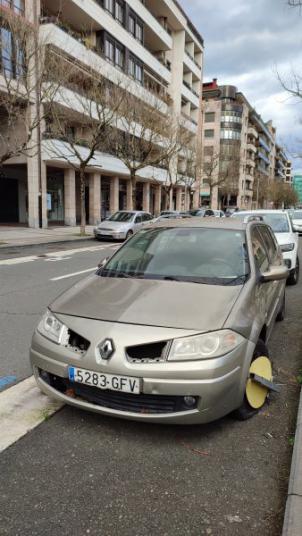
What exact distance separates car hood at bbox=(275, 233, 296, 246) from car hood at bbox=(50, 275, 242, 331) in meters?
5.78

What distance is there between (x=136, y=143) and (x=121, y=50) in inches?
350

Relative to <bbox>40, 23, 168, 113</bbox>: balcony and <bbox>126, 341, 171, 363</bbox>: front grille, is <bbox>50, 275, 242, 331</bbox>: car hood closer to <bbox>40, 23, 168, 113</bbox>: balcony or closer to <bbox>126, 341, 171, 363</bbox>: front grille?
<bbox>126, 341, 171, 363</bbox>: front grille

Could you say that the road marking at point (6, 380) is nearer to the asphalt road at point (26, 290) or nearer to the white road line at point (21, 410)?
the asphalt road at point (26, 290)

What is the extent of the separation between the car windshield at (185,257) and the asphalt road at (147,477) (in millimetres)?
1178

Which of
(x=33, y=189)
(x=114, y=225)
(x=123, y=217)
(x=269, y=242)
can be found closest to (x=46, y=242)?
(x=114, y=225)

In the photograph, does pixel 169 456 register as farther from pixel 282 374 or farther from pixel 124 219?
pixel 124 219

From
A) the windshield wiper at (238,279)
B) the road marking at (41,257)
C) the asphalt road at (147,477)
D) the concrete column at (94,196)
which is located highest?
the concrete column at (94,196)

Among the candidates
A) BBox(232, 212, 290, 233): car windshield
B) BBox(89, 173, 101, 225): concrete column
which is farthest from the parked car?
BBox(89, 173, 101, 225): concrete column

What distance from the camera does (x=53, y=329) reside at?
287 centimetres

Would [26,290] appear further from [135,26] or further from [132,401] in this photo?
[135,26]

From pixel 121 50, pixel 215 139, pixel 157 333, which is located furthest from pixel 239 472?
pixel 215 139

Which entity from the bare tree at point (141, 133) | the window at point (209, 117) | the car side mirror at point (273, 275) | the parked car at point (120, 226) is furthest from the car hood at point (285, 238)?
the window at point (209, 117)

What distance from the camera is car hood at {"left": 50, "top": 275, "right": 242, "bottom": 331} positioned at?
265cm

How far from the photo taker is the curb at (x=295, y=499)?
6.05ft
